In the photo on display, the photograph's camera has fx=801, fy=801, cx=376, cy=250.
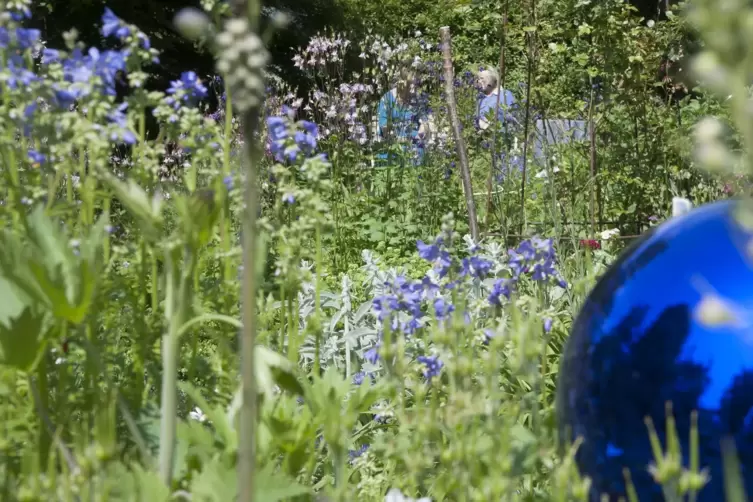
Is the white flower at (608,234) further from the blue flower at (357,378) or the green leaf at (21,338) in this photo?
the green leaf at (21,338)

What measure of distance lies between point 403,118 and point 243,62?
5.58m

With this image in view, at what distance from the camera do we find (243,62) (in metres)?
0.65

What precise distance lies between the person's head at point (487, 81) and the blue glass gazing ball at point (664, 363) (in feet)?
17.0

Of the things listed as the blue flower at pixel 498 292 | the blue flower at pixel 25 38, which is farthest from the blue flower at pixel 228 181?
the blue flower at pixel 498 292

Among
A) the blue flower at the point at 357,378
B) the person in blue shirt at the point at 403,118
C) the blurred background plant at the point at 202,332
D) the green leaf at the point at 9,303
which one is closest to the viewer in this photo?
the blurred background plant at the point at 202,332

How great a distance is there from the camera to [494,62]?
14.5 m

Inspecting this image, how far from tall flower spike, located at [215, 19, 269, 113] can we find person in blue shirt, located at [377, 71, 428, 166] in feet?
17.4

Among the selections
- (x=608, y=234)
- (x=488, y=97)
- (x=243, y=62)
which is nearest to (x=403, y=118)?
(x=488, y=97)

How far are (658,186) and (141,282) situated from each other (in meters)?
3.63

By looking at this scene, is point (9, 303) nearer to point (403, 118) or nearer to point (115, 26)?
point (115, 26)

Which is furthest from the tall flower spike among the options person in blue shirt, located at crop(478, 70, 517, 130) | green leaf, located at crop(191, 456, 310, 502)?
person in blue shirt, located at crop(478, 70, 517, 130)

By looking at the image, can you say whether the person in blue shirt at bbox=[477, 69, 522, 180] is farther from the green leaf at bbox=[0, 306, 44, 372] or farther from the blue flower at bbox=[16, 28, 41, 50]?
the green leaf at bbox=[0, 306, 44, 372]

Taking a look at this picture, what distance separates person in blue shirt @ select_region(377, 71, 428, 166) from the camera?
236 inches

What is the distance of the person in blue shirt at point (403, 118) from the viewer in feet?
19.7
